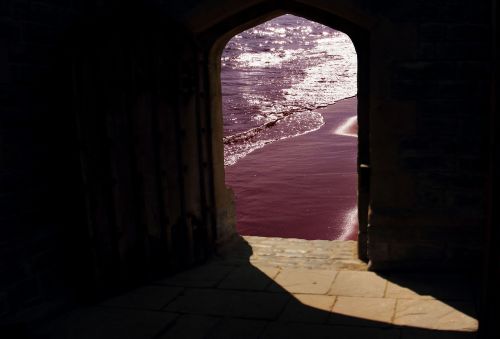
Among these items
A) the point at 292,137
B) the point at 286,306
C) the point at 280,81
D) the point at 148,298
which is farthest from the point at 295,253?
the point at 280,81

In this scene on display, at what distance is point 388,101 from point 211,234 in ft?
7.07

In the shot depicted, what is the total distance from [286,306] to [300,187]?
15.8 feet

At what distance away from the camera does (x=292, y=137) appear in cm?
1347

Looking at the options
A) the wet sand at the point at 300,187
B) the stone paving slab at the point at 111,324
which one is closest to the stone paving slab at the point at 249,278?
the stone paving slab at the point at 111,324

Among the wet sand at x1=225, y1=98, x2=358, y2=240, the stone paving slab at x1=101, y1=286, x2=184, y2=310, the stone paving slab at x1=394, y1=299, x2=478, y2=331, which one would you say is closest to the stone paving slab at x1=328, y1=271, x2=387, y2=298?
the stone paving slab at x1=394, y1=299, x2=478, y2=331

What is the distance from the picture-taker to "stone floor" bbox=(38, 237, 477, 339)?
328 cm

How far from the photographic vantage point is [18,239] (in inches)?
138

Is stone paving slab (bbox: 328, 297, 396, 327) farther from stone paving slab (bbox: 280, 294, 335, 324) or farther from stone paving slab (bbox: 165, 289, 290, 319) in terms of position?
stone paving slab (bbox: 165, 289, 290, 319)

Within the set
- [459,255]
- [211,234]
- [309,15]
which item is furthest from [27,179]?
[459,255]

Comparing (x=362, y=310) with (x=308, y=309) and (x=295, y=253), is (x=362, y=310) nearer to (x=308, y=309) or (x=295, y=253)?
(x=308, y=309)

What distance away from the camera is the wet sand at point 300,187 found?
6637 millimetres

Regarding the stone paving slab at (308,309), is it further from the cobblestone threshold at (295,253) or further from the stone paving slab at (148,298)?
the stone paving slab at (148,298)

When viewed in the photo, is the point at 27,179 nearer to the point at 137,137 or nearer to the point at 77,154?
the point at 77,154

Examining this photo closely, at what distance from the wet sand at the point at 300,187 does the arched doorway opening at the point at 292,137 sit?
0.05 ft
